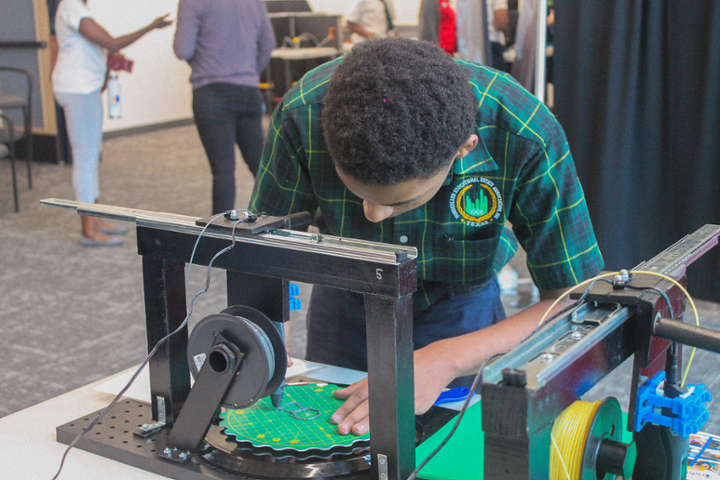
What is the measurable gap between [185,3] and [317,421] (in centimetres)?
268

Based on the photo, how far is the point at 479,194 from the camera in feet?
3.76

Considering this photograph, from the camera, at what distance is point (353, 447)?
0.92 m

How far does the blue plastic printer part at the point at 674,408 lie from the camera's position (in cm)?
72

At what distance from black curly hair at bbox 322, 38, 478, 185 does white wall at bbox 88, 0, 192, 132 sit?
20.2ft

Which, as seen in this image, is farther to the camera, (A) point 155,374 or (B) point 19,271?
(B) point 19,271

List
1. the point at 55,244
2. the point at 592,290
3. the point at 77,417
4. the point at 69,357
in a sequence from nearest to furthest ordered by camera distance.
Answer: the point at 592,290 → the point at 77,417 → the point at 69,357 → the point at 55,244

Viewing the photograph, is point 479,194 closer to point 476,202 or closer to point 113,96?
point 476,202

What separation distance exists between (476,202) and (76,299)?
2325 millimetres

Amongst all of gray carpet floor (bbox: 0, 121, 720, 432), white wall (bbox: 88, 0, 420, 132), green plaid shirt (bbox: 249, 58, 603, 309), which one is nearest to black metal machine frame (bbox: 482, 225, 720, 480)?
green plaid shirt (bbox: 249, 58, 603, 309)

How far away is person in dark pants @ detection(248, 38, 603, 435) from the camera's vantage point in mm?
860

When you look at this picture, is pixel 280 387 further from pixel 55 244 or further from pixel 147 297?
pixel 55 244

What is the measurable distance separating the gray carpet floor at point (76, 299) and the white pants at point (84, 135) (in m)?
0.34

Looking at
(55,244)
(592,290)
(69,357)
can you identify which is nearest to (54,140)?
(55,244)

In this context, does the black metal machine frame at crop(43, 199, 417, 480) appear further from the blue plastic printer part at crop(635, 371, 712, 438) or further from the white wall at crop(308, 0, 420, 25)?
the white wall at crop(308, 0, 420, 25)
